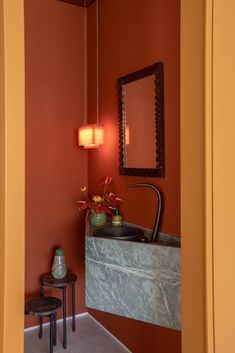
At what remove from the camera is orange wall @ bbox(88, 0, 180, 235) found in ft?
6.81

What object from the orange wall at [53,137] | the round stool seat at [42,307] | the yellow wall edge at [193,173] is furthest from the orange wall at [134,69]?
the round stool seat at [42,307]

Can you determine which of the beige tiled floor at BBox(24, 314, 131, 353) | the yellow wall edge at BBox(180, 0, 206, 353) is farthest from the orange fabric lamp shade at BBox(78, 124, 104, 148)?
the beige tiled floor at BBox(24, 314, 131, 353)

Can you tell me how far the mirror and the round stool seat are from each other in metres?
1.11

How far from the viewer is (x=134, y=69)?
244 centimetres

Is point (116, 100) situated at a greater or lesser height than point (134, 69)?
lesser

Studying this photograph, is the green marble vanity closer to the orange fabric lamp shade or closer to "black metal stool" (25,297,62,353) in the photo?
"black metal stool" (25,297,62,353)

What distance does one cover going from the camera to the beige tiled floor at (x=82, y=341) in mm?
2578

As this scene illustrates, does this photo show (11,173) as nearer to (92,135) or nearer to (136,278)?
(136,278)

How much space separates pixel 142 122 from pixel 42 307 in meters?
1.53

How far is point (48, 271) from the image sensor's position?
2.96 meters
